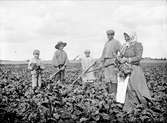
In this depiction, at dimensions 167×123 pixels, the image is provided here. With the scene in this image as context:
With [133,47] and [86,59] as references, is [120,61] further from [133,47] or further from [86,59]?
[86,59]

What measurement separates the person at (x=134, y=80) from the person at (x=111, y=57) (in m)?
1.39

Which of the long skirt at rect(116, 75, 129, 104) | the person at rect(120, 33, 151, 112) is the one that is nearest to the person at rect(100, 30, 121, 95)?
the long skirt at rect(116, 75, 129, 104)

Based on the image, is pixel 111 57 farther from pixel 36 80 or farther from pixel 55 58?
pixel 55 58

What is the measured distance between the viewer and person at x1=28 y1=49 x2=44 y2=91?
9.53m

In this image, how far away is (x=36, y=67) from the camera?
966cm

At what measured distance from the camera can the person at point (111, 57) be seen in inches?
322

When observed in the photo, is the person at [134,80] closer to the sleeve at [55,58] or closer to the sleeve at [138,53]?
the sleeve at [138,53]

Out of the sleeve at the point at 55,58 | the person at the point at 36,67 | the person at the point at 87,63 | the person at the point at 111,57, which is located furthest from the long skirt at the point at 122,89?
the person at the point at 87,63

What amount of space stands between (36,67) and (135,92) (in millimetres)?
3870

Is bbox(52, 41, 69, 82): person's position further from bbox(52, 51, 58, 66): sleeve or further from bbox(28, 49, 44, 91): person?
bbox(28, 49, 44, 91): person

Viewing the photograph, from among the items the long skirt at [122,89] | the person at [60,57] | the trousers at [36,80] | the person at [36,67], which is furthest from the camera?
the person at [60,57]

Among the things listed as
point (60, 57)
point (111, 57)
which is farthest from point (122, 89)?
point (60, 57)

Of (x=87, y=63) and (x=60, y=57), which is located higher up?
(x=60, y=57)

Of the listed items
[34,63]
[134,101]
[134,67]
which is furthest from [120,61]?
[34,63]
